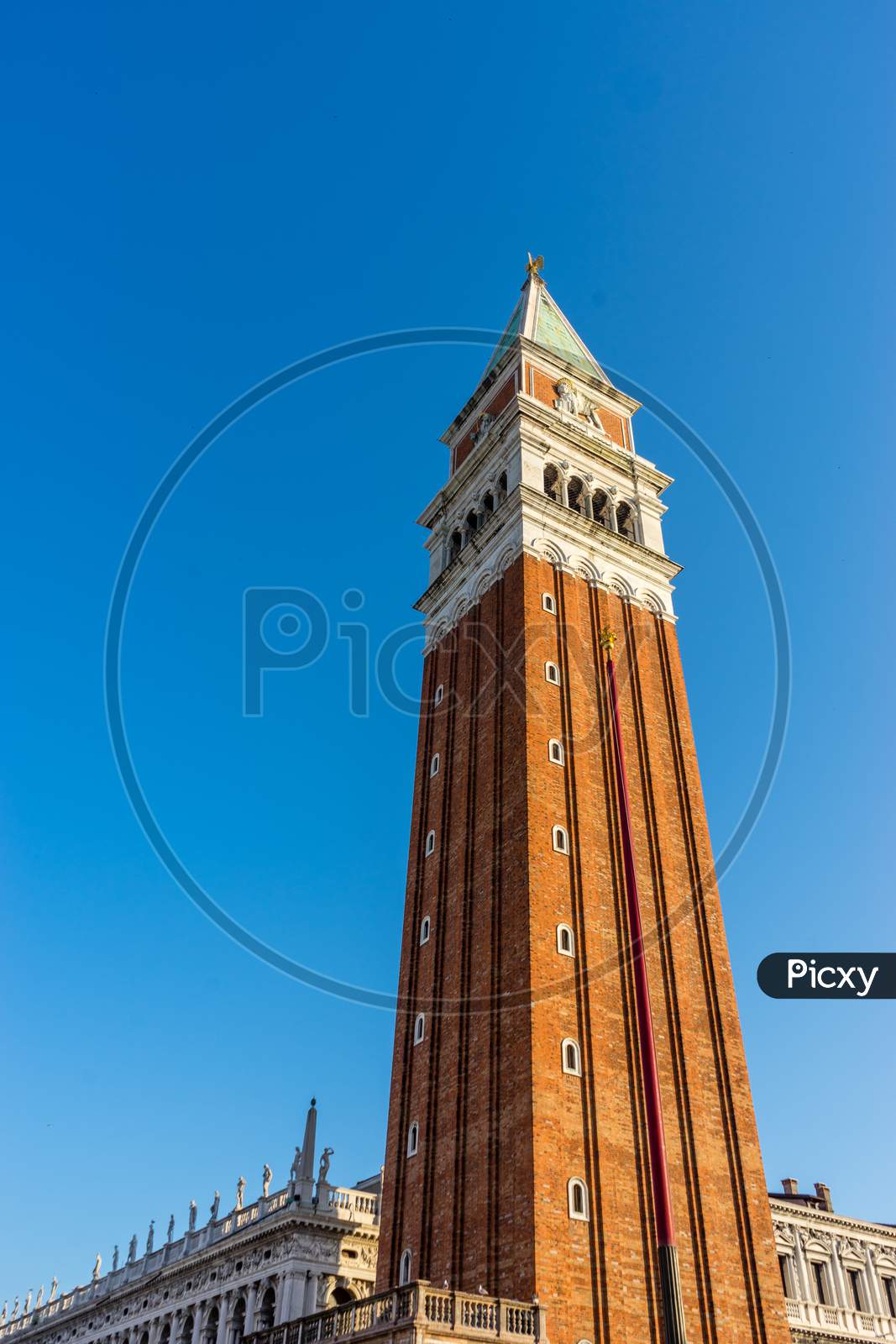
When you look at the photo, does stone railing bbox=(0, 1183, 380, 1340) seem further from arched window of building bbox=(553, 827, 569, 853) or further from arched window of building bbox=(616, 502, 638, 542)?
arched window of building bbox=(616, 502, 638, 542)

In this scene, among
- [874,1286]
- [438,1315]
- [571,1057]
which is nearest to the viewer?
[438,1315]

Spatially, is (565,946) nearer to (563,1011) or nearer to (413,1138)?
(563,1011)

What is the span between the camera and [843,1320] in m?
49.5

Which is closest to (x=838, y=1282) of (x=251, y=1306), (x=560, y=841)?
(x=251, y=1306)

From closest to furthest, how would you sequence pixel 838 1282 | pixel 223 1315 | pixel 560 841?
pixel 560 841 → pixel 223 1315 → pixel 838 1282

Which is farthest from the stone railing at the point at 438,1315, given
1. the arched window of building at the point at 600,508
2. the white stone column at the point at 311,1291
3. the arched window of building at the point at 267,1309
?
the arched window of building at the point at 600,508

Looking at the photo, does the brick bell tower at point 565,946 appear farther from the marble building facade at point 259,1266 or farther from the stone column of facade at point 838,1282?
the stone column of facade at point 838,1282

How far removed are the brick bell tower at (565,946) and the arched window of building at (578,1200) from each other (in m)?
0.06

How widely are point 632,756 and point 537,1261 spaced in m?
20.3

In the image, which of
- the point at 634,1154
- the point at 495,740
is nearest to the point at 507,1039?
the point at 634,1154

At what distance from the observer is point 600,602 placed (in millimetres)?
47656

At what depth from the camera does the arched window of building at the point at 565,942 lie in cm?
3534

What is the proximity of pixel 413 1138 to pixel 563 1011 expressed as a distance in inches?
314

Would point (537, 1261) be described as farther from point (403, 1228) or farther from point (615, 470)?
point (615, 470)
